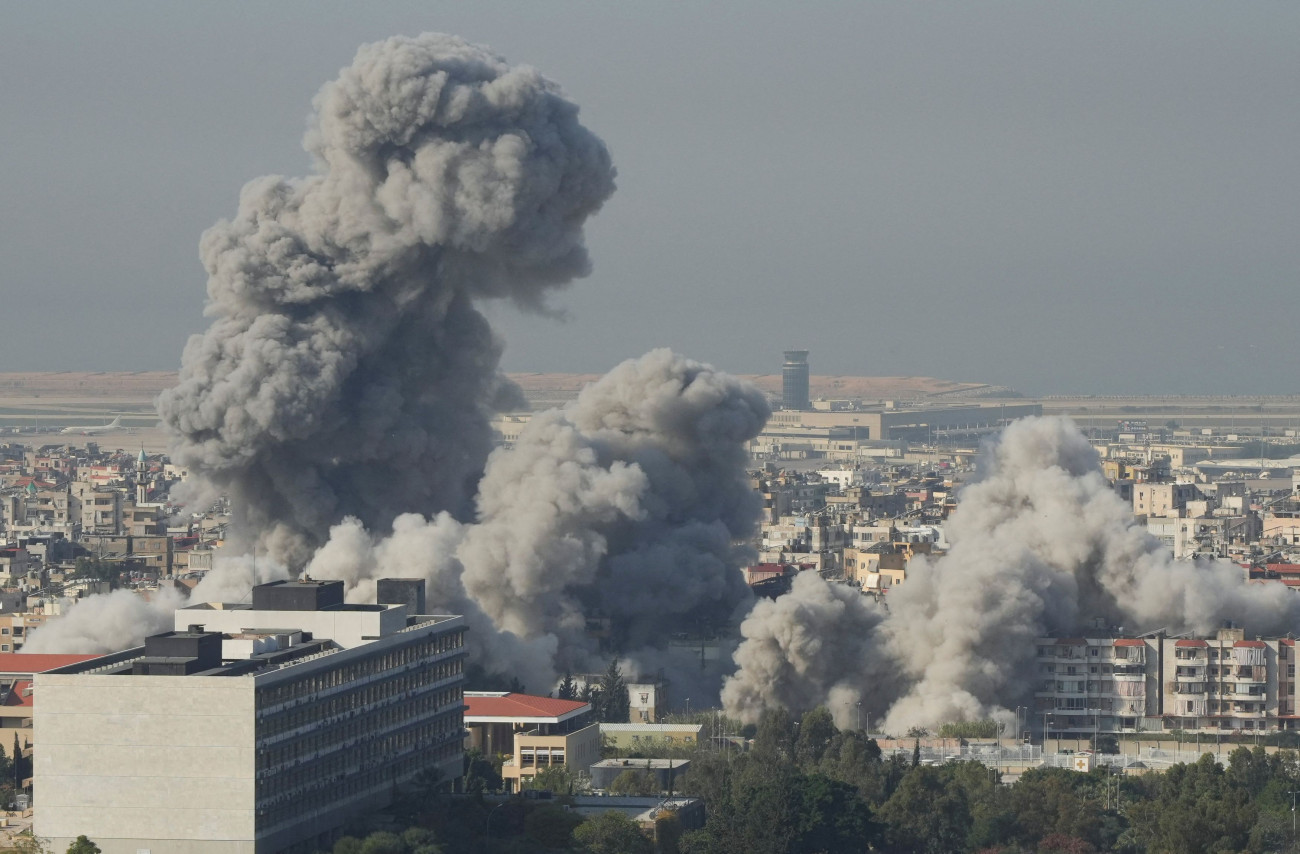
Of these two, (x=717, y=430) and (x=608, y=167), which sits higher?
(x=608, y=167)

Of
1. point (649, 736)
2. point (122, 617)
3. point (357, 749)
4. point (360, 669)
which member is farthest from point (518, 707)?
point (357, 749)

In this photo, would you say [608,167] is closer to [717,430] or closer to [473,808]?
[717,430]

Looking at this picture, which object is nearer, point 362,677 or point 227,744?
point 227,744

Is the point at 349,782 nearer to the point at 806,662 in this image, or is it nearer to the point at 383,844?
the point at 383,844

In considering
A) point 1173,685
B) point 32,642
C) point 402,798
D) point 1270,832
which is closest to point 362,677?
point 402,798

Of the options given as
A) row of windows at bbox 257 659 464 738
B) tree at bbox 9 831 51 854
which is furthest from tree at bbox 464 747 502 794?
tree at bbox 9 831 51 854

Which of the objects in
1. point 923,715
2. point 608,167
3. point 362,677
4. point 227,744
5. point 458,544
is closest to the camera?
point 227,744

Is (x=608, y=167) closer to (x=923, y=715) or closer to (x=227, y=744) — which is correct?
(x=923, y=715)

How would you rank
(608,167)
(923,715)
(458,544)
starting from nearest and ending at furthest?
(923,715) < (458,544) < (608,167)

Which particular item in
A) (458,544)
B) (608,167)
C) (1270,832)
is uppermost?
(608,167)
